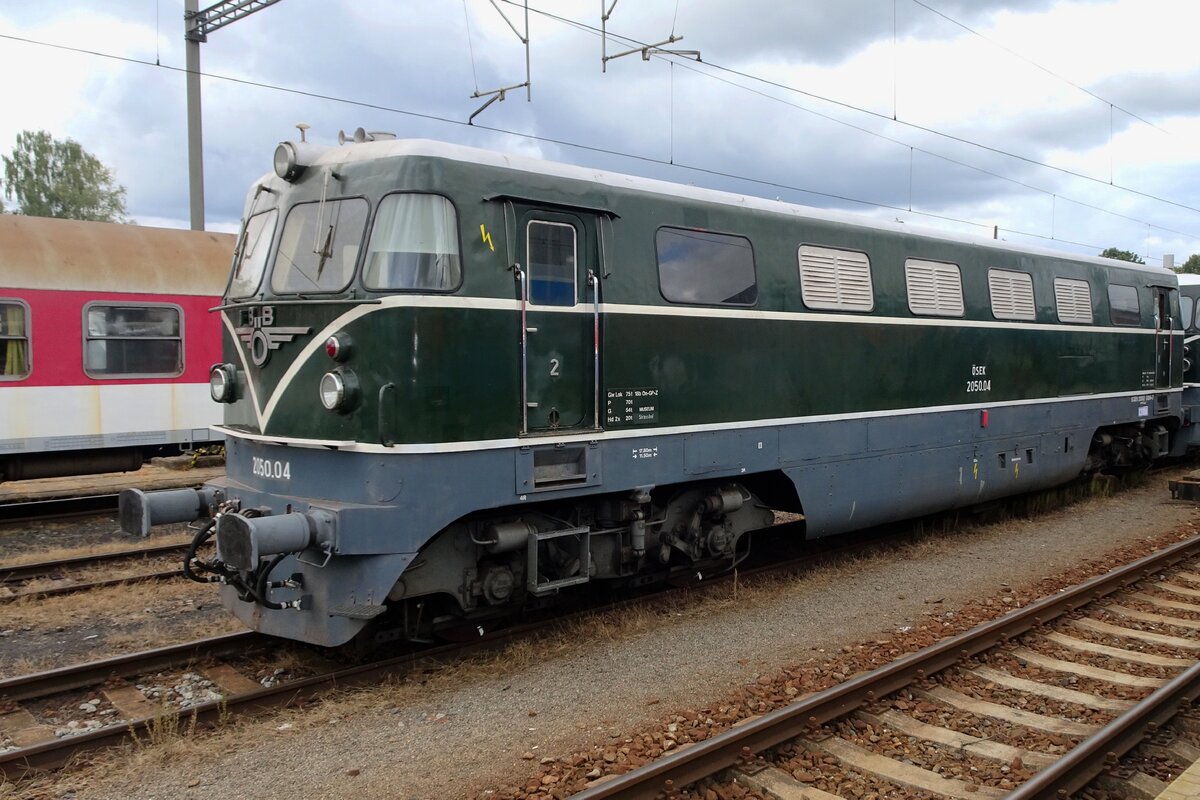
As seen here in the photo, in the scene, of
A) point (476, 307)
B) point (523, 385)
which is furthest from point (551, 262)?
point (523, 385)

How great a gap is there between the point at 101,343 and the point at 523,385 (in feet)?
29.5

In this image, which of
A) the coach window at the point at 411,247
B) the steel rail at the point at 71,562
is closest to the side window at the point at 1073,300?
the coach window at the point at 411,247

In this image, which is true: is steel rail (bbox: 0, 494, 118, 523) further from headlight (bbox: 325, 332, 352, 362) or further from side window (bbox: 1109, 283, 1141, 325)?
side window (bbox: 1109, 283, 1141, 325)

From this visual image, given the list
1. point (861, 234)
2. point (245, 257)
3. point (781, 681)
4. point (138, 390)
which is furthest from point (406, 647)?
point (138, 390)

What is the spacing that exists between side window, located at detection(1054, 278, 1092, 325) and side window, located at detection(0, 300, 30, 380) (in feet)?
44.6

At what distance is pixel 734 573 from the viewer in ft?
28.2

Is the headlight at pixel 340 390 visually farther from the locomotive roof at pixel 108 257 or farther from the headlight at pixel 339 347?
the locomotive roof at pixel 108 257

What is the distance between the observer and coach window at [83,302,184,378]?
12398 mm

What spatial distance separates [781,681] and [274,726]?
3224 millimetres

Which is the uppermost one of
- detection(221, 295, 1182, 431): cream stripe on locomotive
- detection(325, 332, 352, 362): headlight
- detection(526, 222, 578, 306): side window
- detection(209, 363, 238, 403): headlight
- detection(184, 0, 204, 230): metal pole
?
detection(184, 0, 204, 230): metal pole

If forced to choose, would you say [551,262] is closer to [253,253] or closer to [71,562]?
[253,253]

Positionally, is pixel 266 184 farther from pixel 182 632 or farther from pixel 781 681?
pixel 781 681

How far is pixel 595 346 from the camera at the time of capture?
6.57 m

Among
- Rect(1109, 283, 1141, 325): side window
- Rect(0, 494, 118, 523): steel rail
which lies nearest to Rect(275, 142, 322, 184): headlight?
Rect(0, 494, 118, 523): steel rail
